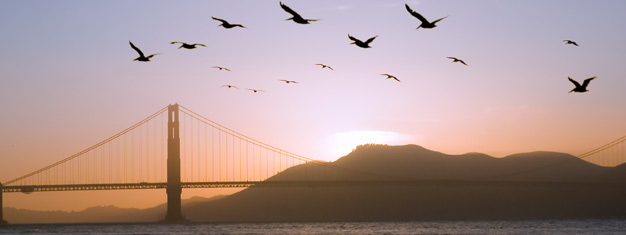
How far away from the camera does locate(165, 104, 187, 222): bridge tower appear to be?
371 ft

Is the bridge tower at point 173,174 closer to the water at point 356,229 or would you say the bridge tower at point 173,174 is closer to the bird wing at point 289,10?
the water at point 356,229

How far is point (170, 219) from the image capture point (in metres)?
117

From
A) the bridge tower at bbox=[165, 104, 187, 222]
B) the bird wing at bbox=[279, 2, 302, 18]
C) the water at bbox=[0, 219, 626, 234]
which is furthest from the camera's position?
the bridge tower at bbox=[165, 104, 187, 222]

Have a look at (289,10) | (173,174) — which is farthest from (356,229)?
(289,10)

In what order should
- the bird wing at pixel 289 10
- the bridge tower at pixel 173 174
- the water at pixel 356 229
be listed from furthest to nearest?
the bridge tower at pixel 173 174 → the water at pixel 356 229 → the bird wing at pixel 289 10

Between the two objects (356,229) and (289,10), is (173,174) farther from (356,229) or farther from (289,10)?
(289,10)

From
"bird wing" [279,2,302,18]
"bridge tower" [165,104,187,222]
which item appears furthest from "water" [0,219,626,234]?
"bird wing" [279,2,302,18]

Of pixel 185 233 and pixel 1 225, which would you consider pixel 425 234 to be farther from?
pixel 1 225

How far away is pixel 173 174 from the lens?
4510 inches

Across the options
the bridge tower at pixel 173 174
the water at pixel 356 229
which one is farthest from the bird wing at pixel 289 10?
the bridge tower at pixel 173 174

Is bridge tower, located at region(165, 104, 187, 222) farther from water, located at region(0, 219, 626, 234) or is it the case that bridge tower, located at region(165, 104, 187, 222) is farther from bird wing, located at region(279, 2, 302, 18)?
bird wing, located at region(279, 2, 302, 18)

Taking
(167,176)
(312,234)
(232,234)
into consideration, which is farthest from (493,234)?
(167,176)

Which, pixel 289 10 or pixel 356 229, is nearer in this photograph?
pixel 289 10

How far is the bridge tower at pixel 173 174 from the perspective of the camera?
113 m
